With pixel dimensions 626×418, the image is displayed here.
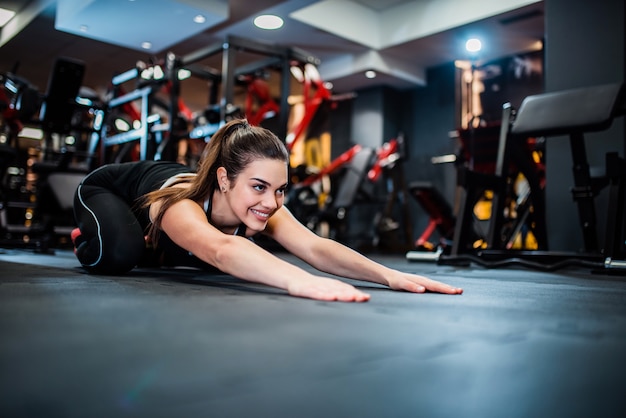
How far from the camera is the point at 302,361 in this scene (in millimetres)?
640

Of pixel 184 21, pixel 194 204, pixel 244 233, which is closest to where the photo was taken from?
pixel 194 204

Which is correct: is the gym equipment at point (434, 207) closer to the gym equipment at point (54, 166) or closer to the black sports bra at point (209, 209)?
the gym equipment at point (54, 166)

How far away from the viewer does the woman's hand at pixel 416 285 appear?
Answer: 1.38 metres

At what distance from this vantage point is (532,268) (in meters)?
2.63

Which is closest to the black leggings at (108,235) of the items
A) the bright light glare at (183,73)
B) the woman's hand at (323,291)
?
the woman's hand at (323,291)

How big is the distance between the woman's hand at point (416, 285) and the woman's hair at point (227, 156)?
47 cm

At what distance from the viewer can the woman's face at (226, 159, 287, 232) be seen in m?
1.47

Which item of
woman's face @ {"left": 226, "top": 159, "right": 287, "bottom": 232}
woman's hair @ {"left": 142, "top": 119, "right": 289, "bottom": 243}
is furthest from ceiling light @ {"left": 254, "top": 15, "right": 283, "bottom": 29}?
woman's face @ {"left": 226, "top": 159, "right": 287, "bottom": 232}

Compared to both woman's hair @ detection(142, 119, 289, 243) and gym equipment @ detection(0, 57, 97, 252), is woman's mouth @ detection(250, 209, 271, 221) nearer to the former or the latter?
woman's hair @ detection(142, 119, 289, 243)

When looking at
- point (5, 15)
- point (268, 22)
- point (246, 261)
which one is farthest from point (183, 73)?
point (246, 261)

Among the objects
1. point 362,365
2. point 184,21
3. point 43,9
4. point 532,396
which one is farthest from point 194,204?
point 43,9

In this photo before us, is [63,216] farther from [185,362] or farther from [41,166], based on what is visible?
[185,362]

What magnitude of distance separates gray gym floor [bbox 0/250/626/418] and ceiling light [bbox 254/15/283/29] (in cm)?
558

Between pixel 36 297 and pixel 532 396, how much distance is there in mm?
989
